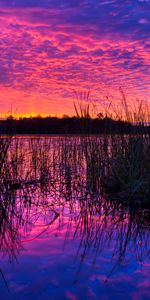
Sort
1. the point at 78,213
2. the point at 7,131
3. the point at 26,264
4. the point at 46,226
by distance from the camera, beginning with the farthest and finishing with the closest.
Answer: the point at 7,131
the point at 78,213
the point at 46,226
the point at 26,264

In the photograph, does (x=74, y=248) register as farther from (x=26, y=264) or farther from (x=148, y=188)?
(x=148, y=188)

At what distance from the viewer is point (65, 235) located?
288cm

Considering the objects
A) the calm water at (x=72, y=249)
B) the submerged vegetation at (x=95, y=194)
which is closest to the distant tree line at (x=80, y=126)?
the submerged vegetation at (x=95, y=194)

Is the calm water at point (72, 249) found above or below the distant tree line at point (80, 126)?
below

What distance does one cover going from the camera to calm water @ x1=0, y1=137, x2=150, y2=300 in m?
1.82

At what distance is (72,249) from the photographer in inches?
98.0

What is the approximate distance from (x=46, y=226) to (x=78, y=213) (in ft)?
2.13

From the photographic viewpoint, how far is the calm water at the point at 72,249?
1818 mm

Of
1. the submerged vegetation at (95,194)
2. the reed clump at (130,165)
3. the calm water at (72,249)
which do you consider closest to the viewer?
the calm water at (72,249)

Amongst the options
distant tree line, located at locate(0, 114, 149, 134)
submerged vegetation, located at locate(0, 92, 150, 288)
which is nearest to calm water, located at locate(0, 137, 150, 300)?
submerged vegetation, located at locate(0, 92, 150, 288)

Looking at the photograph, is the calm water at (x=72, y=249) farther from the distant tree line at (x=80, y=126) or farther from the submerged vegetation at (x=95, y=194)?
the distant tree line at (x=80, y=126)

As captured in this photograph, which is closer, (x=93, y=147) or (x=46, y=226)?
(x=46, y=226)

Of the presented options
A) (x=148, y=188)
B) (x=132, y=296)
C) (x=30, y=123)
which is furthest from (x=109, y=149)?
(x=132, y=296)

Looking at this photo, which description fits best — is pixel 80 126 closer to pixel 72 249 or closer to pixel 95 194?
pixel 95 194
